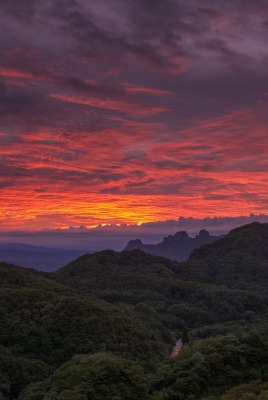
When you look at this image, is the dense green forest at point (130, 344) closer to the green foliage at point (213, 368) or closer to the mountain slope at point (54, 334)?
the green foliage at point (213, 368)

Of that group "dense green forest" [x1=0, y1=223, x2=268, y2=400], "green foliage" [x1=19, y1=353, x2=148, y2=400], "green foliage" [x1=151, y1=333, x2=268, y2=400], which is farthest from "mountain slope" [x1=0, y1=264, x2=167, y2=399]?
"green foliage" [x1=151, y1=333, x2=268, y2=400]

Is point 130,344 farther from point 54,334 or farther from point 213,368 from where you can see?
point 213,368

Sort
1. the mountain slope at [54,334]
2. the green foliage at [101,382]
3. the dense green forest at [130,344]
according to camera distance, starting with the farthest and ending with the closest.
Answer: the mountain slope at [54,334] < the dense green forest at [130,344] < the green foliage at [101,382]

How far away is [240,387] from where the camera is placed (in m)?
29.4

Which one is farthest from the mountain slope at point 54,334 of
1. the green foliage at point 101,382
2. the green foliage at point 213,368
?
the green foliage at point 213,368

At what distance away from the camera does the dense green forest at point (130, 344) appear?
3053cm

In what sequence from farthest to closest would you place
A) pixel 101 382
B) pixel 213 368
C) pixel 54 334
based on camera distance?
pixel 54 334 < pixel 213 368 < pixel 101 382

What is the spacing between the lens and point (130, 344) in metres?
82.5

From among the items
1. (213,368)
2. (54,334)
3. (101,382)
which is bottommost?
(54,334)

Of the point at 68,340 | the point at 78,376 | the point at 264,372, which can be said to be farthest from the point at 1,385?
the point at 264,372

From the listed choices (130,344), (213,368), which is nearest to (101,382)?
(213,368)

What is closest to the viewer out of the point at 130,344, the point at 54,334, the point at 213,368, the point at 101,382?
the point at 101,382

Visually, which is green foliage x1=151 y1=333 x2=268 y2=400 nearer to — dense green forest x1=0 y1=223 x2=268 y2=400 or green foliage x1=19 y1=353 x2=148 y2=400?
dense green forest x1=0 y1=223 x2=268 y2=400

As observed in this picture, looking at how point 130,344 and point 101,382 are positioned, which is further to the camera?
point 130,344
